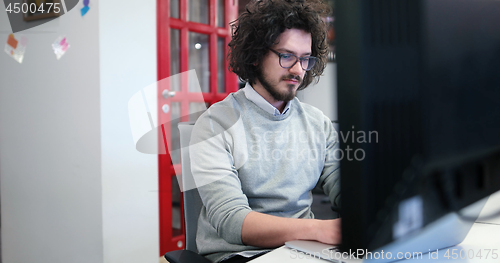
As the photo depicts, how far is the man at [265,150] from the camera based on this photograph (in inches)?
31.1

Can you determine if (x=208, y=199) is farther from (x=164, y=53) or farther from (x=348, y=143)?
(x=164, y=53)

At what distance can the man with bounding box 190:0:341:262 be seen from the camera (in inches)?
31.1

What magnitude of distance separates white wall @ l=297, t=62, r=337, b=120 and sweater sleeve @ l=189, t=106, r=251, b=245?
28 cm

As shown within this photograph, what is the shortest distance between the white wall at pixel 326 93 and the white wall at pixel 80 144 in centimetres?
85

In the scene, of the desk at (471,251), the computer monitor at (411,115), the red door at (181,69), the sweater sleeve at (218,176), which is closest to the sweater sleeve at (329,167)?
the sweater sleeve at (218,176)

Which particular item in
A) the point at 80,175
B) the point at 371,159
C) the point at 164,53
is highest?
the point at 164,53

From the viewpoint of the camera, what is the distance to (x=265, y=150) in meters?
1.01

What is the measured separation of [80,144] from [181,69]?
0.73 meters

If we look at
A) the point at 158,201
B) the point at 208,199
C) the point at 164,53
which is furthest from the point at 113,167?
the point at 208,199

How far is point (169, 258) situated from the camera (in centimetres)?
76

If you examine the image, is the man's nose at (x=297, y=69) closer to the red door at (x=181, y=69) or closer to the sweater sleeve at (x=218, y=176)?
the sweater sleeve at (x=218, y=176)

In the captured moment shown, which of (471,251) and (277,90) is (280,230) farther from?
(277,90)

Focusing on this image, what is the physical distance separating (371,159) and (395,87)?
2.5 inches

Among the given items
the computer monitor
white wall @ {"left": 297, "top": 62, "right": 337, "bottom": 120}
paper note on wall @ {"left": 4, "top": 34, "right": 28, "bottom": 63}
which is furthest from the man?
paper note on wall @ {"left": 4, "top": 34, "right": 28, "bottom": 63}
